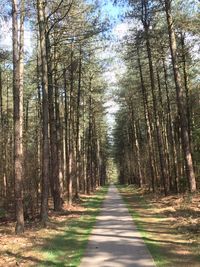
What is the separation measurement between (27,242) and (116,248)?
2.76 m

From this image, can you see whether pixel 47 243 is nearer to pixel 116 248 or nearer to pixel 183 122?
pixel 116 248

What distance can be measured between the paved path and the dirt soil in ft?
4.21

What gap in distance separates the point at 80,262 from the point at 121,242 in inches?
95.2

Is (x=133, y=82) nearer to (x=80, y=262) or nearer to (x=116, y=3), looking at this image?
(x=116, y=3)

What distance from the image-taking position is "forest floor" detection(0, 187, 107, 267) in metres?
9.16

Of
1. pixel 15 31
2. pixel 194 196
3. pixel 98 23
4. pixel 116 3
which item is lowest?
pixel 194 196

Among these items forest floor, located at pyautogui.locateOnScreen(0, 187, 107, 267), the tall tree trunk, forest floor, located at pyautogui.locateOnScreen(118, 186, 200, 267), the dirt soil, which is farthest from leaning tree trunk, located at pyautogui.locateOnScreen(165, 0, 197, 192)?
the tall tree trunk

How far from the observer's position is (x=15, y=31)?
12672 millimetres

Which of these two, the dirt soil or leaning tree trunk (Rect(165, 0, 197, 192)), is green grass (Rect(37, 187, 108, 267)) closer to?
the dirt soil

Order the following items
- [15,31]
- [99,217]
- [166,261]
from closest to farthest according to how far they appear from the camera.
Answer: [166,261] < [15,31] < [99,217]

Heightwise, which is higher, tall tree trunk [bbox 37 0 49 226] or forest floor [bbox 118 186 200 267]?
tall tree trunk [bbox 37 0 49 226]

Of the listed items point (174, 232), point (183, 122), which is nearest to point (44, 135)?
point (174, 232)

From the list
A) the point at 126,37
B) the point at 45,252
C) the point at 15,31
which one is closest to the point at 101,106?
the point at 126,37

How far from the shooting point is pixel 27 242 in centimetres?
1141
